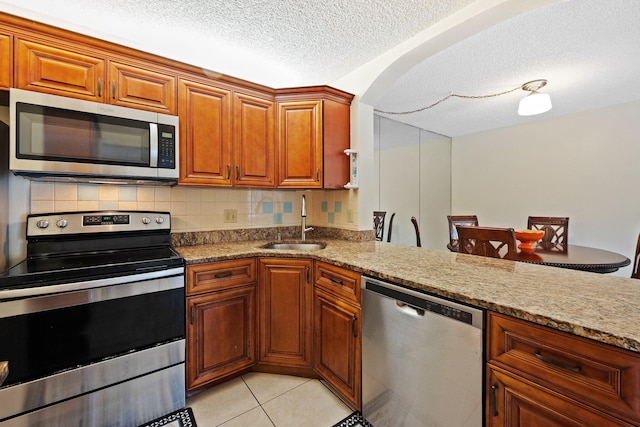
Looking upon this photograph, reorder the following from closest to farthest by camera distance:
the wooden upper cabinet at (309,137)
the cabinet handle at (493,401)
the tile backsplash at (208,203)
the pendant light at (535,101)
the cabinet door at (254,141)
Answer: the cabinet handle at (493,401) → the tile backsplash at (208,203) → the cabinet door at (254,141) → the wooden upper cabinet at (309,137) → the pendant light at (535,101)

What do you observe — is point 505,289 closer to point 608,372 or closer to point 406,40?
point 608,372

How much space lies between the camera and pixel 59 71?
4.96ft

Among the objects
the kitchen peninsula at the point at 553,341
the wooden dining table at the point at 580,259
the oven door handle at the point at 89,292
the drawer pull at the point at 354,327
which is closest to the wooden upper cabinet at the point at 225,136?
the oven door handle at the point at 89,292

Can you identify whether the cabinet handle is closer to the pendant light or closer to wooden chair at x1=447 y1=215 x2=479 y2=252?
wooden chair at x1=447 y1=215 x2=479 y2=252

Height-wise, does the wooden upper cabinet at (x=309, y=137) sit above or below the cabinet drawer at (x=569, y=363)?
above

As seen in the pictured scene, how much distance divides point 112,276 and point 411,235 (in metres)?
3.89

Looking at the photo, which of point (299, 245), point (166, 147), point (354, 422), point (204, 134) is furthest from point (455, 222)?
point (166, 147)

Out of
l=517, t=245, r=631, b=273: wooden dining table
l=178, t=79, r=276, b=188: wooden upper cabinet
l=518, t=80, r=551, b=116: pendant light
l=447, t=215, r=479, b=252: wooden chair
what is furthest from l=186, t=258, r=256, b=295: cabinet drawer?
l=518, t=80, r=551, b=116: pendant light

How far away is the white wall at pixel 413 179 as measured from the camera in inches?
158

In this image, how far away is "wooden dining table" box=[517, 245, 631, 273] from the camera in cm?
199

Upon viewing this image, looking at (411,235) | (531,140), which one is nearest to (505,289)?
(411,235)

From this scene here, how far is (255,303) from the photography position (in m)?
1.91

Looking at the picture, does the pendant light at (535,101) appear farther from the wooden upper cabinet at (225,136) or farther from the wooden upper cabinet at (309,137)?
the wooden upper cabinet at (225,136)

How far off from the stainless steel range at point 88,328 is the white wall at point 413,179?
10.4ft
